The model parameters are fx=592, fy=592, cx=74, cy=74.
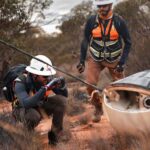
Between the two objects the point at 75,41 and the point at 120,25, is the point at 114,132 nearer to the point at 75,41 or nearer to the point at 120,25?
the point at 120,25

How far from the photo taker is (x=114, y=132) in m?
7.05

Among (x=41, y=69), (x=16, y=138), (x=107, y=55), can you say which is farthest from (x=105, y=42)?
(x=16, y=138)

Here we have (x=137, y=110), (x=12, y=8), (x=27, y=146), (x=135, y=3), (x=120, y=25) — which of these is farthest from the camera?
(x=135, y=3)

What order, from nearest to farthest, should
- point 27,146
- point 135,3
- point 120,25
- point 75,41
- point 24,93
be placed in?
point 27,146 < point 24,93 < point 120,25 < point 135,3 < point 75,41

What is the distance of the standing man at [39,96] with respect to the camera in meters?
7.29

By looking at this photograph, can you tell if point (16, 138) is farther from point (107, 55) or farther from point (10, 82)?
point (107, 55)

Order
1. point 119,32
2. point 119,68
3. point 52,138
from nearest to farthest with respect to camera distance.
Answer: point 52,138
point 119,32
point 119,68

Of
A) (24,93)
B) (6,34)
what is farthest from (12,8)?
(24,93)

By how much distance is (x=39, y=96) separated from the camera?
7.23m

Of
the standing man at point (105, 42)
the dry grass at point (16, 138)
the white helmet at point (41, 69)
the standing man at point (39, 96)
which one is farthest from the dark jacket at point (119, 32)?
the dry grass at point (16, 138)

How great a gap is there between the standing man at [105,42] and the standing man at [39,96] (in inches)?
27.8

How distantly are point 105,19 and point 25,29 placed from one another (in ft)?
25.8

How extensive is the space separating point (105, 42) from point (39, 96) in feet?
5.23

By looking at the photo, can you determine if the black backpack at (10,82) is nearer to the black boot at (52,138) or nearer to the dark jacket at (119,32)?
the black boot at (52,138)
